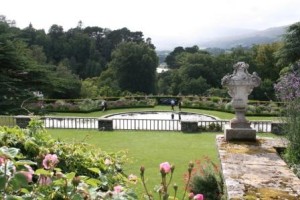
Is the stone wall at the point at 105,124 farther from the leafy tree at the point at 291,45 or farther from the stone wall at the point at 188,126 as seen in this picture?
the leafy tree at the point at 291,45

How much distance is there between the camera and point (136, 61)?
54094 mm

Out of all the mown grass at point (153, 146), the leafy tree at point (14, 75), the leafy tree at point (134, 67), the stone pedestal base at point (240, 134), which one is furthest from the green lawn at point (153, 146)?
the leafy tree at point (134, 67)

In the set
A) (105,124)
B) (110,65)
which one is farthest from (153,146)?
(110,65)

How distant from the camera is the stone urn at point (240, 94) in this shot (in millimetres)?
7652

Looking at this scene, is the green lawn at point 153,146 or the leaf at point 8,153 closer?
the leaf at point 8,153

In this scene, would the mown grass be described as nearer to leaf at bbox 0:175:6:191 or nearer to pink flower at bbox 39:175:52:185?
pink flower at bbox 39:175:52:185

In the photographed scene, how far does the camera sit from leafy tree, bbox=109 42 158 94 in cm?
5381

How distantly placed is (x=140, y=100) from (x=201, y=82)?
17.9 metres

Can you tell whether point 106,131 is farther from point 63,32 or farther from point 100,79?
point 63,32

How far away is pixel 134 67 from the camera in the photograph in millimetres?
54188

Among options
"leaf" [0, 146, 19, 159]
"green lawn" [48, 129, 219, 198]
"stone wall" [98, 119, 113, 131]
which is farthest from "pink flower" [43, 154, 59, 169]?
"stone wall" [98, 119, 113, 131]

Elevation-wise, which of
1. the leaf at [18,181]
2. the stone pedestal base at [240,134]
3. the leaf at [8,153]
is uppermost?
the leaf at [8,153]

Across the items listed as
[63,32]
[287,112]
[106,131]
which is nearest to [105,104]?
[106,131]

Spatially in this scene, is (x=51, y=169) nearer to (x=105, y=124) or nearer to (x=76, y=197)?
(x=76, y=197)
